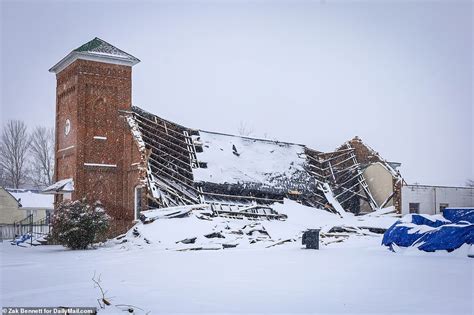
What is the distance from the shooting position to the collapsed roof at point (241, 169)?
28.3 meters

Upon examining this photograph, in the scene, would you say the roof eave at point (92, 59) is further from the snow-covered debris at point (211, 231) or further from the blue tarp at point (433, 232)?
the blue tarp at point (433, 232)

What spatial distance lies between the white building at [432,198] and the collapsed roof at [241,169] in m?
1.43

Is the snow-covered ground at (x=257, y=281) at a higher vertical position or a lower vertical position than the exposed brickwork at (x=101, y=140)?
lower

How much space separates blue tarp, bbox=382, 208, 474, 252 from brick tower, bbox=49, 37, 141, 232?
1459cm

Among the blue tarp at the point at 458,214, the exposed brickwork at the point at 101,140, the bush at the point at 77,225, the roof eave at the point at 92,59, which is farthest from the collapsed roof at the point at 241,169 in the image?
the blue tarp at the point at 458,214

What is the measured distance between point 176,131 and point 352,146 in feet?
46.3

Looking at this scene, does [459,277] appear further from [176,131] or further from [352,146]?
[352,146]

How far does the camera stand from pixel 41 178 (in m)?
68.2

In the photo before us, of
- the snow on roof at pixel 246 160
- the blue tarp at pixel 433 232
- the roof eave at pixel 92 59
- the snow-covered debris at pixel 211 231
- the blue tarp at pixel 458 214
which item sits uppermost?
the roof eave at pixel 92 59

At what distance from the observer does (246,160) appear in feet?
111

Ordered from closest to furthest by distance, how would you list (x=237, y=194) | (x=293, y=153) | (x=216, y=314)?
(x=216, y=314), (x=237, y=194), (x=293, y=153)

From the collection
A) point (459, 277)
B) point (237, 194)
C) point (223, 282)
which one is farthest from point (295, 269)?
point (237, 194)

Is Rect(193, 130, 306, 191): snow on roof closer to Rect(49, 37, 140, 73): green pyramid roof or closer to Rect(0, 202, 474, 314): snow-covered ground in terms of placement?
Rect(49, 37, 140, 73): green pyramid roof

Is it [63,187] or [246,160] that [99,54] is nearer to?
[63,187]
